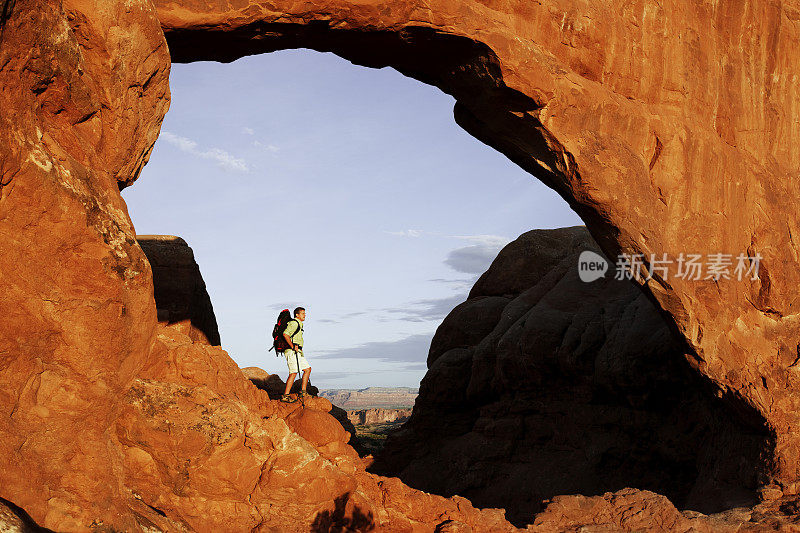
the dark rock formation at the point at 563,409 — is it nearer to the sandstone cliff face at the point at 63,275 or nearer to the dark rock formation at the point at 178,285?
the dark rock formation at the point at 178,285

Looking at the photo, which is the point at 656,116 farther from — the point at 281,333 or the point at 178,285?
the point at 178,285

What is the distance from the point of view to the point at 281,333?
13.0 m

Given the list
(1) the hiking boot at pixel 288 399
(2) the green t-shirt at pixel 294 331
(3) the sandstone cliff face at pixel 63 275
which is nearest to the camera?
(3) the sandstone cliff face at pixel 63 275

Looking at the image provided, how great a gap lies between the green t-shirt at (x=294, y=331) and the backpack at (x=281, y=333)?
0.18ft

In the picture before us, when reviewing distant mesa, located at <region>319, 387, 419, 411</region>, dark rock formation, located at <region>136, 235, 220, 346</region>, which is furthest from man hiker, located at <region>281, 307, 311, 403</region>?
distant mesa, located at <region>319, 387, 419, 411</region>

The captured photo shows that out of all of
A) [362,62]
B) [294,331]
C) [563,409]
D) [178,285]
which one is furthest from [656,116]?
[178,285]

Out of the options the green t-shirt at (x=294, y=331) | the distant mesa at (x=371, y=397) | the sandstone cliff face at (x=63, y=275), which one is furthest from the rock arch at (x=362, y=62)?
the distant mesa at (x=371, y=397)

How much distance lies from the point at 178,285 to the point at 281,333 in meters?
7.62

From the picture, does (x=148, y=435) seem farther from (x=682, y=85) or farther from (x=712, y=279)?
(x=682, y=85)

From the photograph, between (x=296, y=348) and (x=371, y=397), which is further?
(x=371, y=397)

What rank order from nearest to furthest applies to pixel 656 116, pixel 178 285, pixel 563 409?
pixel 656 116, pixel 563 409, pixel 178 285

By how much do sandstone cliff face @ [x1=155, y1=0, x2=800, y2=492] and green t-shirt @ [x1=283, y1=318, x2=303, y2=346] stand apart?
4.93 meters

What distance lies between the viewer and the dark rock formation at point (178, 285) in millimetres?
19094

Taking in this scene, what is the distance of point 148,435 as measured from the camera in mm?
7930
